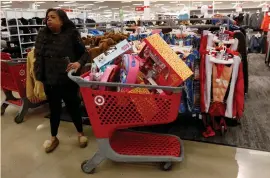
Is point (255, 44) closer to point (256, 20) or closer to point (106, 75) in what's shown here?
point (256, 20)

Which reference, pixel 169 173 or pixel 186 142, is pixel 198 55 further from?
pixel 169 173

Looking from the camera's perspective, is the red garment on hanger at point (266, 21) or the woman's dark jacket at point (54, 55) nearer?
the woman's dark jacket at point (54, 55)

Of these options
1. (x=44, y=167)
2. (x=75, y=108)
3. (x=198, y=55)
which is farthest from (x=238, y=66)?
(x=44, y=167)

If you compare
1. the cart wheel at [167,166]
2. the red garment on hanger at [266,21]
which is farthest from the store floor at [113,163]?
the red garment on hanger at [266,21]

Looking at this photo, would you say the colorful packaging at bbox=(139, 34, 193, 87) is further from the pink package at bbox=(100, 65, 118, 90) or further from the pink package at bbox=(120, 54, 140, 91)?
the pink package at bbox=(100, 65, 118, 90)

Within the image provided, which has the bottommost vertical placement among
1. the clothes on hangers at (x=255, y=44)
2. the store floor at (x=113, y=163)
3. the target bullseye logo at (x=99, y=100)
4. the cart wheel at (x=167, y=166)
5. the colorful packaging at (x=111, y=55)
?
the store floor at (x=113, y=163)

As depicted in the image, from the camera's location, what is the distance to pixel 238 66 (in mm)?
2471

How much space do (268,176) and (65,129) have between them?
2328 mm

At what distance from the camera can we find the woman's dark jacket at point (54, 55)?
7.84 ft

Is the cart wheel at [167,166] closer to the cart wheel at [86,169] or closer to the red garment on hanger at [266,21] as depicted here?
the cart wheel at [86,169]

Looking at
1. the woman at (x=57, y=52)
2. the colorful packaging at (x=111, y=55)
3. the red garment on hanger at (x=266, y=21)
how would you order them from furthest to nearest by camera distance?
the red garment on hanger at (x=266, y=21) < the woman at (x=57, y=52) < the colorful packaging at (x=111, y=55)

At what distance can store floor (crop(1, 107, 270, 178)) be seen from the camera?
2219 mm

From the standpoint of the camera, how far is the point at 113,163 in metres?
2.39

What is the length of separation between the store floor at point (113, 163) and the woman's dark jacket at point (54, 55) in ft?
2.54
